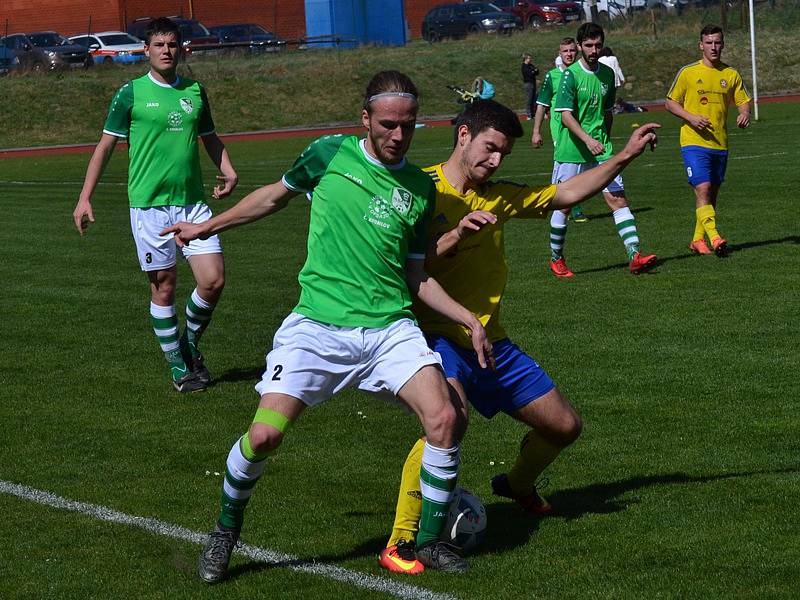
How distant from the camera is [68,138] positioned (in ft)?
139

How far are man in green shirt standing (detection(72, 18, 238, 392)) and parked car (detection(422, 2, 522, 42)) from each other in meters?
50.4

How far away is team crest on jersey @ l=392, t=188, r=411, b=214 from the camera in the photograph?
18.9 feet

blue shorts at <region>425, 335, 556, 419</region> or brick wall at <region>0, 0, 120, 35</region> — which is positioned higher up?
brick wall at <region>0, 0, 120, 35</region>

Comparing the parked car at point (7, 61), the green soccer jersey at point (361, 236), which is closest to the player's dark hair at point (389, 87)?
the green soccer jersey at point (361, 236)

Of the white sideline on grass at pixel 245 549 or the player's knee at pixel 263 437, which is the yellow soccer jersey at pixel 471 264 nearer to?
the player's knee at pixel 263 437

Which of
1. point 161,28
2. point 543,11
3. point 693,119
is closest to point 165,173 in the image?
point 161,28

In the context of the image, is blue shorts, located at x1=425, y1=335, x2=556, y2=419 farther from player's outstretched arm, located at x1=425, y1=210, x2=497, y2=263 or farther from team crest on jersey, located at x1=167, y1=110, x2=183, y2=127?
team crest on jersey, located at x1=167, y1=110, x2=183, y2=127

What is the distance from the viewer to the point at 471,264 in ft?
20.4

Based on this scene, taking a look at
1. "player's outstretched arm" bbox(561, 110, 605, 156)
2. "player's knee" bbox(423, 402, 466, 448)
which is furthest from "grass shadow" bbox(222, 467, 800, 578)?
"player's outstretched arm" bbox(561, 110, 605, 156)

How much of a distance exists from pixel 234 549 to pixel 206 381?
3660 millimetres

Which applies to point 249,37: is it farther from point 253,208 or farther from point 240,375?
point 253,208

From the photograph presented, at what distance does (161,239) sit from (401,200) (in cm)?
405

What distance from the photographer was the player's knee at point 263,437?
5508 mm

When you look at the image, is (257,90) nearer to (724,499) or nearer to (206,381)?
(206,381)
